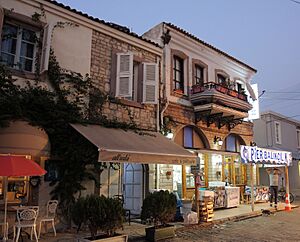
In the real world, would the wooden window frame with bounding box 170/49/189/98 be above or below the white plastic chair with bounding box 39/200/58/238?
above

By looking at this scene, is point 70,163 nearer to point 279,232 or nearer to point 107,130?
point 107,130

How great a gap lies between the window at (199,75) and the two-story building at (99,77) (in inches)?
132

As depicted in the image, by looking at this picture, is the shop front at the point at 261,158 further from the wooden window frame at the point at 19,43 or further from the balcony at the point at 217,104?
the wooden window frame at the point at 19,43

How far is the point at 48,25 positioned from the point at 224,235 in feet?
28.2

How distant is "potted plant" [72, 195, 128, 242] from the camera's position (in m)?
6.80

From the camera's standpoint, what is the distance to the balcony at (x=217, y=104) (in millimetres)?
14562

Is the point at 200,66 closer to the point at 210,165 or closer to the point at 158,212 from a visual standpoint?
the point at 210,165

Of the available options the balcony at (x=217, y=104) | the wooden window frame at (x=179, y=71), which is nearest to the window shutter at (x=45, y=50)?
the wooden window frame at (x=179, y=71)

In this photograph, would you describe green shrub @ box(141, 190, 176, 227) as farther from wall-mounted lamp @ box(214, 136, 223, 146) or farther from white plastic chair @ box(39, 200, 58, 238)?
wall-mounted lamp @ box(214, 136, 223, 146)

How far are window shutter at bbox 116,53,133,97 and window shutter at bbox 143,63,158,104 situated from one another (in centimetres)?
100

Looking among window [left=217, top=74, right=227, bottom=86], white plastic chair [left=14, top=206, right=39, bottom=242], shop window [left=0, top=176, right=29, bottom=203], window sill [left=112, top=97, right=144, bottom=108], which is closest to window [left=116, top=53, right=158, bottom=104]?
window sill [left=112, top=97, right=144, bottom=108]

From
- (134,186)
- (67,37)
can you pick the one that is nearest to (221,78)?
(134,186)

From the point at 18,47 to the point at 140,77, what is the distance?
194 inches

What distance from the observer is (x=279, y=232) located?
10.0 meters
